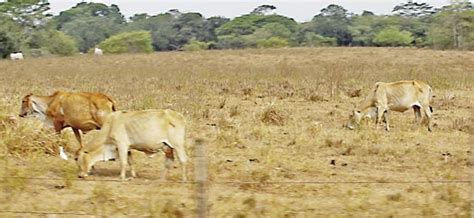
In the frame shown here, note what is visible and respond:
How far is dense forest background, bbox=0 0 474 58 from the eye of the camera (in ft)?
202

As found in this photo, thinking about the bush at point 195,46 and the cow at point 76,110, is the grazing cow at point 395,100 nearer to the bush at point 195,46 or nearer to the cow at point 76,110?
the cow at point 76,110

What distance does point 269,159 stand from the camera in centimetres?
1227

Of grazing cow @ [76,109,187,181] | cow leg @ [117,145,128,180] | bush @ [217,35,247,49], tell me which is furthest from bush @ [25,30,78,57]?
cow leg @ [117,145,128,180]

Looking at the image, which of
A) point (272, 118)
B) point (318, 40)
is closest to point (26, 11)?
point (318, 40)

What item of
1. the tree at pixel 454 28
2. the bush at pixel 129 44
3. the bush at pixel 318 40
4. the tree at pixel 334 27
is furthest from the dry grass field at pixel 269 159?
the tree at pixel 334 27

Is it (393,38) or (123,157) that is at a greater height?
(123,157)

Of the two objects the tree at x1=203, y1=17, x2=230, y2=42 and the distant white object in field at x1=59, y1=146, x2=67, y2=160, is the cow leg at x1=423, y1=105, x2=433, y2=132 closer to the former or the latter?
the distant white object in field at x1=59, y1=146, x2=67, y2=160

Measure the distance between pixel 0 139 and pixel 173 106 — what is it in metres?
8.11

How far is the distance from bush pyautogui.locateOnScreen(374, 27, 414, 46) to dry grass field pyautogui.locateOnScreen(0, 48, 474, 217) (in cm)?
4518

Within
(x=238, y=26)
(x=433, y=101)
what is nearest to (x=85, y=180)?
(x=433, y=101)

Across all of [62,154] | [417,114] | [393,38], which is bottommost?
[393,38]

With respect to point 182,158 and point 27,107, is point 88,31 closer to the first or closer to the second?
point 27,107

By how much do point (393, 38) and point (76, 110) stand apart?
6540cm

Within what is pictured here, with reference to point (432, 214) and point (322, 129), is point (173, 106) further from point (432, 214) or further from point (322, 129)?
point (432, 214)
